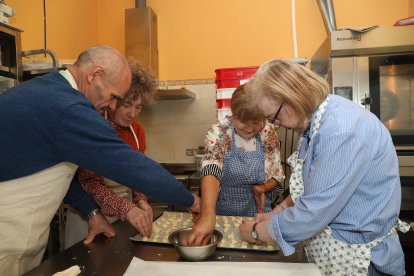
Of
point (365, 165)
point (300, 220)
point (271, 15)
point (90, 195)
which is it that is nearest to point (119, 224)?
point (90, 195)

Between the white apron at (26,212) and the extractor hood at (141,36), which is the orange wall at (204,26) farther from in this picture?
the white apron at (26,212)

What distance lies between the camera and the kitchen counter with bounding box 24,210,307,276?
1031 millimetres

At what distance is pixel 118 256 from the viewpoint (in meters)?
1.13

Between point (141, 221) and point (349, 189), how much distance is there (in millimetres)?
795

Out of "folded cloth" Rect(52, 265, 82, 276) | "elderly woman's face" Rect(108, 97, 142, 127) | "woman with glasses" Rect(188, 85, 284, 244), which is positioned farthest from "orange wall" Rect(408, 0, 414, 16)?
"folded cloth" Rect(52, 265, 82, 276)

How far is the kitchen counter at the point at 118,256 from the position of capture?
40.6 inches

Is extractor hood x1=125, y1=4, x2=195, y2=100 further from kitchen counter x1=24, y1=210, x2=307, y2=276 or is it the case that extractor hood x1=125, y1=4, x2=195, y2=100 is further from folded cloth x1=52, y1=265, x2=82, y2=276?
folded cloth x1=52, y1=265, x2=82, y2=276

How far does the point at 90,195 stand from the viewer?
1.50 metres

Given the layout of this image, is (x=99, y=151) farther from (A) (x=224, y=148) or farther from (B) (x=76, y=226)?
(A) (x=224, y=148)

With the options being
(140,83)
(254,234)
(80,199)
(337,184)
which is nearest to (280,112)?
(337,184)

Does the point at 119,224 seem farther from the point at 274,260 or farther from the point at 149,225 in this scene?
the point at 274,260

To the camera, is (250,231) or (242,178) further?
(242,178)

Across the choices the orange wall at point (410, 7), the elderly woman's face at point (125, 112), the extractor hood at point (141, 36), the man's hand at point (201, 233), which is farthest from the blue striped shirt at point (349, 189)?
the orange wall at point (410, 7)

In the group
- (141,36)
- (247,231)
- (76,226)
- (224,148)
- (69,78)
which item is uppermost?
(141,36)
